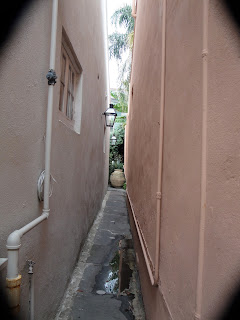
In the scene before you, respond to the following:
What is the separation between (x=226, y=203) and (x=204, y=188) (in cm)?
20

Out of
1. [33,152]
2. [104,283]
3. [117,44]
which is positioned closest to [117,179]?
[117,44]

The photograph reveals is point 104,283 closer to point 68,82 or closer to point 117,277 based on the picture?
point 117,277

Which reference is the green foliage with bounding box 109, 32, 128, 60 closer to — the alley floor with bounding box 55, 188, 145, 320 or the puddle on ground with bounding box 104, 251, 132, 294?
the alley floor with bounding box 55, 188, 145, 320

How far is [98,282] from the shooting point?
3803mm

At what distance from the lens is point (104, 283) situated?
3.79m

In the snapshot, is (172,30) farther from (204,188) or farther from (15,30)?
(204,188)

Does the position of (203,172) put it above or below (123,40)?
below

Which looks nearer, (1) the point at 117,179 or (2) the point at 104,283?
(2) the point at 104,283

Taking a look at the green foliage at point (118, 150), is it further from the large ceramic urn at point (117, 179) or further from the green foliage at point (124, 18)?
the green foliage at point (124, 18)

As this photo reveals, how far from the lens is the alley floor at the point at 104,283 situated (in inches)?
119

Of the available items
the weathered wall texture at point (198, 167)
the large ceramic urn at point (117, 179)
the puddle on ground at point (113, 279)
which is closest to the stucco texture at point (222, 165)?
the weathered wall texture at point (198, 167)

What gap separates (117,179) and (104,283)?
482 inches

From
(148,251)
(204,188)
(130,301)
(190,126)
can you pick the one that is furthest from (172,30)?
(130,301)

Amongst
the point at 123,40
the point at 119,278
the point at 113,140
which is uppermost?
the point at 123,40
